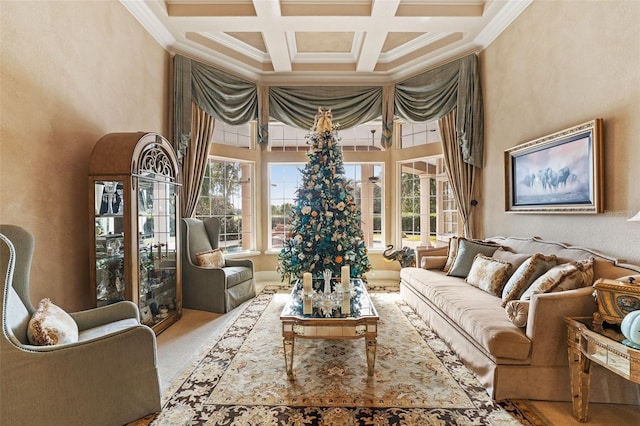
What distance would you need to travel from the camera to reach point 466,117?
14.0 feet

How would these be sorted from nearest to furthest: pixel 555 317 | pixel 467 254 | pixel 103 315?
pixel 555 317 → pixel 103 315 → pixel 467 254

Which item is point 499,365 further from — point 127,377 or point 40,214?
point 40,214

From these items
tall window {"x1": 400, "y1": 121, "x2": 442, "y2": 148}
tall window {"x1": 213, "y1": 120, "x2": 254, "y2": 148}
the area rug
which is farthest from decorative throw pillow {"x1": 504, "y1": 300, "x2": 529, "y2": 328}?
tall window {"x1": 213, "y1": 120, "x2": 254, "y2": 148}

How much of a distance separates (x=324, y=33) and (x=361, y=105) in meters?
1.26

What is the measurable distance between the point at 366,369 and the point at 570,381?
4.50ft

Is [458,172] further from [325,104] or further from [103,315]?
[103,315]

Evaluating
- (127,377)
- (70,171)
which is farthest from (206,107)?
(127,377)

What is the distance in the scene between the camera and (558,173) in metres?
2.93

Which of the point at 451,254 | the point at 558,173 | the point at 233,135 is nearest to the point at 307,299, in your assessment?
the point at 451,254

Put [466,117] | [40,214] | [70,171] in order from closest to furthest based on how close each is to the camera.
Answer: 1. [40,214]
2. [70,171]
3. [466,117]

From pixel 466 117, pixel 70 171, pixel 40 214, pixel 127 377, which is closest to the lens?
pixel 127 377

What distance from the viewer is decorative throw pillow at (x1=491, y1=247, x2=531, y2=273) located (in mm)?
2953

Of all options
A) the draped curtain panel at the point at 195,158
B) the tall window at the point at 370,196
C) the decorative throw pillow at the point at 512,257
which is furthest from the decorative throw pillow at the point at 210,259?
the decorative throw pillow at the point at 512,257

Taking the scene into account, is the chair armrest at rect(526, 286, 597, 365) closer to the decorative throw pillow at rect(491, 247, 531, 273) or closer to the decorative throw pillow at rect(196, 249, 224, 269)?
the decorative throw pillow at rect(491, 247, 531, 273)
